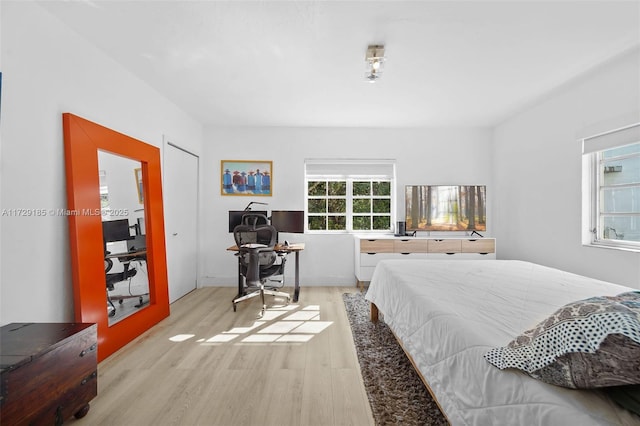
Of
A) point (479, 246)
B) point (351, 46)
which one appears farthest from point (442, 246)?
point (351, 46)

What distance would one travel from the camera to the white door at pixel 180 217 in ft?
12.5

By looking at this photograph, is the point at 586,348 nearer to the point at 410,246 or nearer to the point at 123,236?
the point at 123,236

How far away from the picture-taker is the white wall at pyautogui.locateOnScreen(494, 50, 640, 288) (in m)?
2.77

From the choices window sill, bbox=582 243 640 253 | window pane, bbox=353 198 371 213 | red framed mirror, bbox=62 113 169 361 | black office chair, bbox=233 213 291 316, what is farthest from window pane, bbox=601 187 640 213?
red framed mirror, bbox=62 113 169 361

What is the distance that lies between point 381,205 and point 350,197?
1.80 feet

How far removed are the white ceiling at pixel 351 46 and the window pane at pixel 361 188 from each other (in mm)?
1467

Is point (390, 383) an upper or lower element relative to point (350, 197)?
lower

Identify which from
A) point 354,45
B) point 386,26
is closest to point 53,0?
point 354,45

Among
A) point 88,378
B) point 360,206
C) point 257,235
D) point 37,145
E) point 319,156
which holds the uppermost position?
point 319,156

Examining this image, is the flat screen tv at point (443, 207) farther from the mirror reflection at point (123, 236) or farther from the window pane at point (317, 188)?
the mirror reflection at point (123, 236)

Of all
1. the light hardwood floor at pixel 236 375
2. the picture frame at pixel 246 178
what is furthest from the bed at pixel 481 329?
the picture frame at pixel 246 178

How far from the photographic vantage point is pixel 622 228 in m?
2.93

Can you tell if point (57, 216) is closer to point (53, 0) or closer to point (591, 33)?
point (53, 0)

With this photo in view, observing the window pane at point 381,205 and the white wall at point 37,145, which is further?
the window pane at point 381,205
